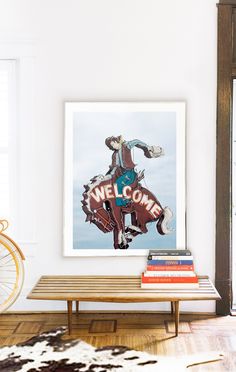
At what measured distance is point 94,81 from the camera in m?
4.20

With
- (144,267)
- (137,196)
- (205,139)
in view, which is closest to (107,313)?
(144,267)

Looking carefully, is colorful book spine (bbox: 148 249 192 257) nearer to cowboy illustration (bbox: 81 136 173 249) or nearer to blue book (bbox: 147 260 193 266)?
blue book (bbox: 147 260 193 266)

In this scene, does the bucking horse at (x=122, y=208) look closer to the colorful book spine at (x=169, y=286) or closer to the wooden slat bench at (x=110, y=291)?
the wooden slat bench at (x=110, y=291)

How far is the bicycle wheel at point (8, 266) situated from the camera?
13.3ft

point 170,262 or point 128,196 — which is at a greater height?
point 128,196

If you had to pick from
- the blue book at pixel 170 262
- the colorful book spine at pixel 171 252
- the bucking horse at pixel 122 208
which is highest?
the bucking horse at pixel 122 208

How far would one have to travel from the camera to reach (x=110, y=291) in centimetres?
375

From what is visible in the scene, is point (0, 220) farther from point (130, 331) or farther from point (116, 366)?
point (116, 366)

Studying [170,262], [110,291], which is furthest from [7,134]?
[170,262]

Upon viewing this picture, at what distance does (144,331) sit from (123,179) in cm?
115

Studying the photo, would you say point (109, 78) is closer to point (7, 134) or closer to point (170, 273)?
point (7, 134)

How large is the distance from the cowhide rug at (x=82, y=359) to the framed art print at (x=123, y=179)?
3.06ft

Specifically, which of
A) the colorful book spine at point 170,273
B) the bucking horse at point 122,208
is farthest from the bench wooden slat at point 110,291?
the bucking horse at point 122,208

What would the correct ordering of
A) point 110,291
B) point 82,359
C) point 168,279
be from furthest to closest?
1. point 168,279
2. point 110,291
3. point 82,359
